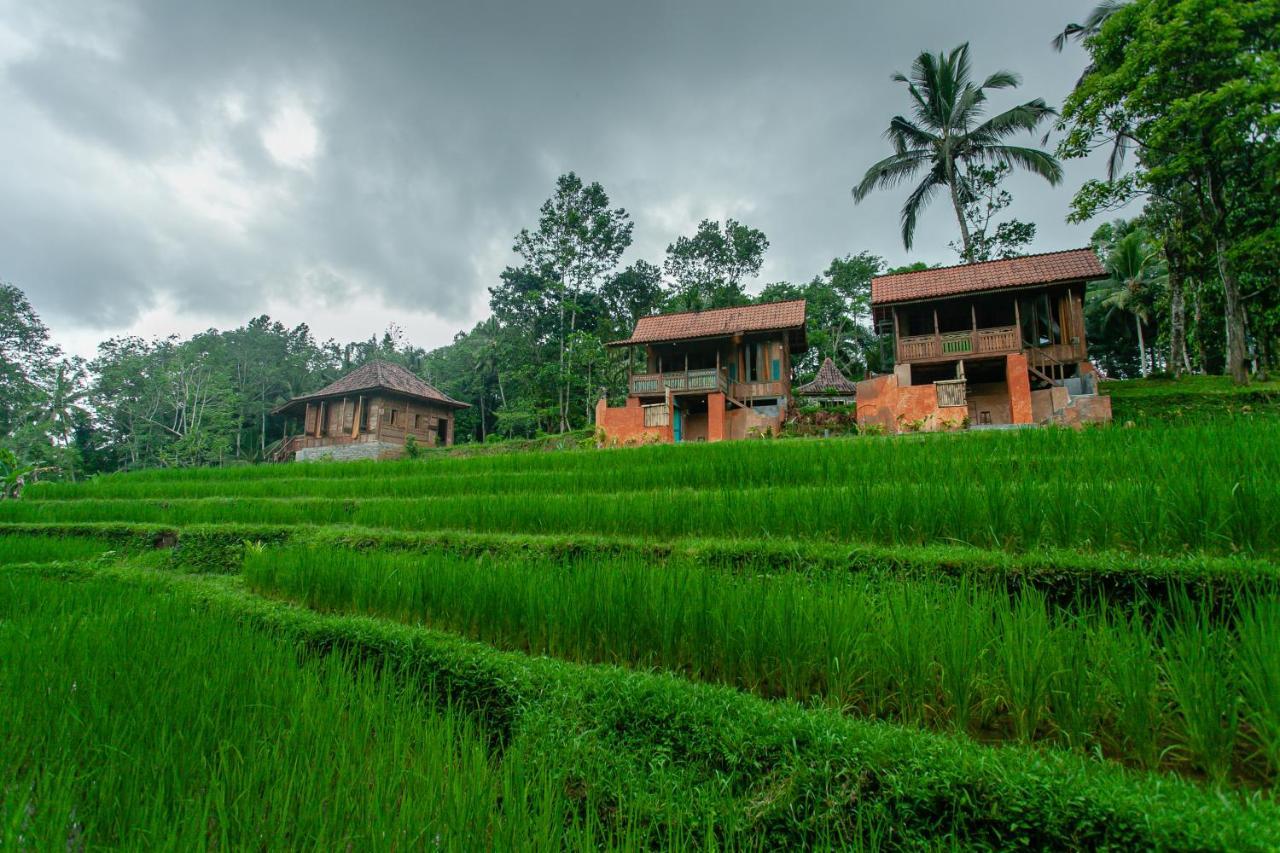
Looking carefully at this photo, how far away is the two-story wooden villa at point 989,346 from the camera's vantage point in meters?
13.6

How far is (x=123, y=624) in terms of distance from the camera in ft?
8.57

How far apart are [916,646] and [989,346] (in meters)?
15.8

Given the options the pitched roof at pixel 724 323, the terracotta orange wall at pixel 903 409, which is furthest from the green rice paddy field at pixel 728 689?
the pitched roof at pixel 724 323

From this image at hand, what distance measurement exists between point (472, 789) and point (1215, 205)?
20656 mm

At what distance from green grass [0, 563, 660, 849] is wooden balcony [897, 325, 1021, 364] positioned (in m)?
16.4

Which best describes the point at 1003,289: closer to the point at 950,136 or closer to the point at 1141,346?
the point at 950,136

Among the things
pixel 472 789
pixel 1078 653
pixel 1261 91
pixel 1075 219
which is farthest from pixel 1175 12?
pixel 472 789

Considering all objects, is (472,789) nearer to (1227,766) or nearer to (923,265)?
(1227,766)

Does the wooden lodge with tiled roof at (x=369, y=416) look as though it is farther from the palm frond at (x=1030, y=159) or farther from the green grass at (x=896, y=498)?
the palm frond at (x=1030, y=159)

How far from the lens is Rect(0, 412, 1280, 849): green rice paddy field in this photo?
133 centimetres

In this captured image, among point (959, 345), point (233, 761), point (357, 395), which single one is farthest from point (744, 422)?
point (357, 395)

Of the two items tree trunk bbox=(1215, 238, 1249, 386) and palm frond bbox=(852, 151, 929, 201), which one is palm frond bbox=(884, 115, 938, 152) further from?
tree trunk bbox=(1215, 238, 1249, 386)

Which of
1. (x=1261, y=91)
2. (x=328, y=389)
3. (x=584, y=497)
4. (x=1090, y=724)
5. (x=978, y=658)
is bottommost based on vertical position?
(x=1090, y=724)

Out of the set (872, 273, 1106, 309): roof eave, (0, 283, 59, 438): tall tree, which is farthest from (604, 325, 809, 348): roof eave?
(0, 283, 59, 438): tall tree
